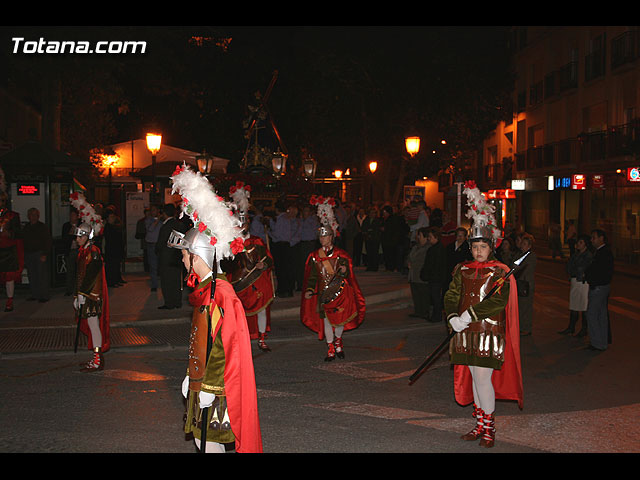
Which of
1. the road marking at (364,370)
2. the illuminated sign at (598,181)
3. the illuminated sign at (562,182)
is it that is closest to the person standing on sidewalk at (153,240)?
the road marking at (364,370)

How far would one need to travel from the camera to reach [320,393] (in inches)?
287

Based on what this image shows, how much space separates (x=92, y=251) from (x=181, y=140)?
152 feet

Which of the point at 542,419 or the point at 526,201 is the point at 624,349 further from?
the point at 526,201

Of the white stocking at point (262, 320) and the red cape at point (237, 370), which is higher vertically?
the red cape at point (237, 370)

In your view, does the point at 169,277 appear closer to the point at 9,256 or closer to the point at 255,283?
the point at 9,256

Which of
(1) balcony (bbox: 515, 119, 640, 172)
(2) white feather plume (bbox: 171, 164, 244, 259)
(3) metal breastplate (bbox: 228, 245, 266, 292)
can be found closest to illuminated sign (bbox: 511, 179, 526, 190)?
(1) balcony (bbox: 515, 119, 640, 172)

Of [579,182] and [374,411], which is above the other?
[579,182]

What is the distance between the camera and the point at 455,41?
31453 mm

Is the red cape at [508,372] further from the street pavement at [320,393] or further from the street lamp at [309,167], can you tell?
the street lamp at [309,167]

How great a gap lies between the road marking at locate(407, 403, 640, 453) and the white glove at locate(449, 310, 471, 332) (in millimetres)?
1059

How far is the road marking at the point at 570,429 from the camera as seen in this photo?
221 inches

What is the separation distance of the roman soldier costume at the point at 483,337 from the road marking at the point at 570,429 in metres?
0.30

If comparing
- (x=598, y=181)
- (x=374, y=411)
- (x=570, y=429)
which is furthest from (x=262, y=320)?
(x=598, y=181)

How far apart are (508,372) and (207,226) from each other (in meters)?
3.24
